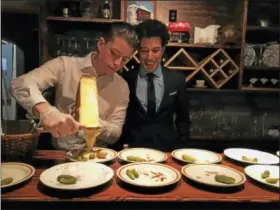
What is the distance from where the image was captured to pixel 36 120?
1149mm

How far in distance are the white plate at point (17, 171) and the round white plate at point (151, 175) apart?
275mm

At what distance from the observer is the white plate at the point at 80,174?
0.81m

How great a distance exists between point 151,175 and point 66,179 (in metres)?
0.27

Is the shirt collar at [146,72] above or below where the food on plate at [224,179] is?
above

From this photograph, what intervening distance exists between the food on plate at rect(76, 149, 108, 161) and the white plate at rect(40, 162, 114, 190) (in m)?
0.06

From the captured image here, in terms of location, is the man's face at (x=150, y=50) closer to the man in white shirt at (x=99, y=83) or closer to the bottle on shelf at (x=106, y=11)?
the man in white shirt at (x=99, y=83)

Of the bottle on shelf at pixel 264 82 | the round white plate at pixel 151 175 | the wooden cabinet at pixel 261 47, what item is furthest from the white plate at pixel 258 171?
the bottle on shelf at pixel 264 82

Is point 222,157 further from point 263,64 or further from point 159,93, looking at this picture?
point 263,64

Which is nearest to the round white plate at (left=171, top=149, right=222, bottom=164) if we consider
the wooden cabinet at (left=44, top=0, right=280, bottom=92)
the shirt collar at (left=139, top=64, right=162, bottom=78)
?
the shirt collar at (left=139, top=64, right=162, bottom=78)

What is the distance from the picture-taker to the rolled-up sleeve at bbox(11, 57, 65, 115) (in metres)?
1.06

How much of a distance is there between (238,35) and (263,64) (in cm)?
31

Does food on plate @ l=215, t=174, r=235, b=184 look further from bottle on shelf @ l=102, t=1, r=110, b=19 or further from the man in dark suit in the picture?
bottle on shelf @ l=102, t=1, r=110, b=19

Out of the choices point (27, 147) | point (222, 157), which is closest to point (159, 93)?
point (222, 157)

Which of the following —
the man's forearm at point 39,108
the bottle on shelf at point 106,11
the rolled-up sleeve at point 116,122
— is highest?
the bottle on shelf at point 106,11
